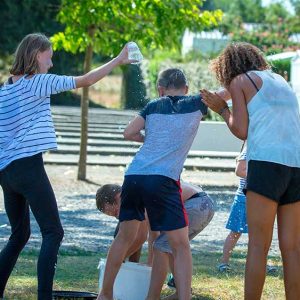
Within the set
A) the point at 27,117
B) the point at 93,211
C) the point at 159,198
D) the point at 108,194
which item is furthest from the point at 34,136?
the point at 93,211

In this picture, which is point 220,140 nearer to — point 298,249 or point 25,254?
point 25,254

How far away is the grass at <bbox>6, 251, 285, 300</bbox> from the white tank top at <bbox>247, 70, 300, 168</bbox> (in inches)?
60.4

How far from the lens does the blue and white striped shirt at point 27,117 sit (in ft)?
18.3

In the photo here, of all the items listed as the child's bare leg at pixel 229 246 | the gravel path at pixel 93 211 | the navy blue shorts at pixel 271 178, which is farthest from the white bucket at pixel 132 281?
the gravel path at pixel 93 211

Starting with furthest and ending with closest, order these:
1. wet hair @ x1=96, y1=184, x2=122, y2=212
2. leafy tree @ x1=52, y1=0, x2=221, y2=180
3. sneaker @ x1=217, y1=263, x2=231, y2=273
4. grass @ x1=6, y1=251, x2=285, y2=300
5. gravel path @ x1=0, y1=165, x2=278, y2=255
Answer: leafy tree @ x1=52, y1=0, x2=221, y2=180 < gravel path @ x1=0, y1=165, x2=278, y2=255 < sneaker @ x1=217, y1=263, x2=231, y2=273 < grass @ x1=6, y1=251, x2=285, y2=300 < wet hair @ x1=96, y1=184, x2=122, y2=212

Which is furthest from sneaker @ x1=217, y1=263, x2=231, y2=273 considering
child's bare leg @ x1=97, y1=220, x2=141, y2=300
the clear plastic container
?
the clear plastic container

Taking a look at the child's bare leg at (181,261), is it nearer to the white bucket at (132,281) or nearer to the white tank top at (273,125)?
the white bucket at (132,281)

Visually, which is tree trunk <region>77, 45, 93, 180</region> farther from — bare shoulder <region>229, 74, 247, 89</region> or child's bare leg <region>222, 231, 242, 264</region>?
bare shoulder <region>229, 74, 247, 89</region>

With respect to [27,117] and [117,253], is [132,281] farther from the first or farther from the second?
[27,117]

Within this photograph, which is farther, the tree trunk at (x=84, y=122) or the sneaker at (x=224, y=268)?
the tree trunk at (x=84, y=122)

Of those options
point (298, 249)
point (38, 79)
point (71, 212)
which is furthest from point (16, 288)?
point (71, 212)

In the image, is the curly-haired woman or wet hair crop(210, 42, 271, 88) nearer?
the curly-haired woman

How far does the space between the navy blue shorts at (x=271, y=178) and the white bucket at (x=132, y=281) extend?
1131mm

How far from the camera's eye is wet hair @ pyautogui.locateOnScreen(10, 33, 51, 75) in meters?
5.68
